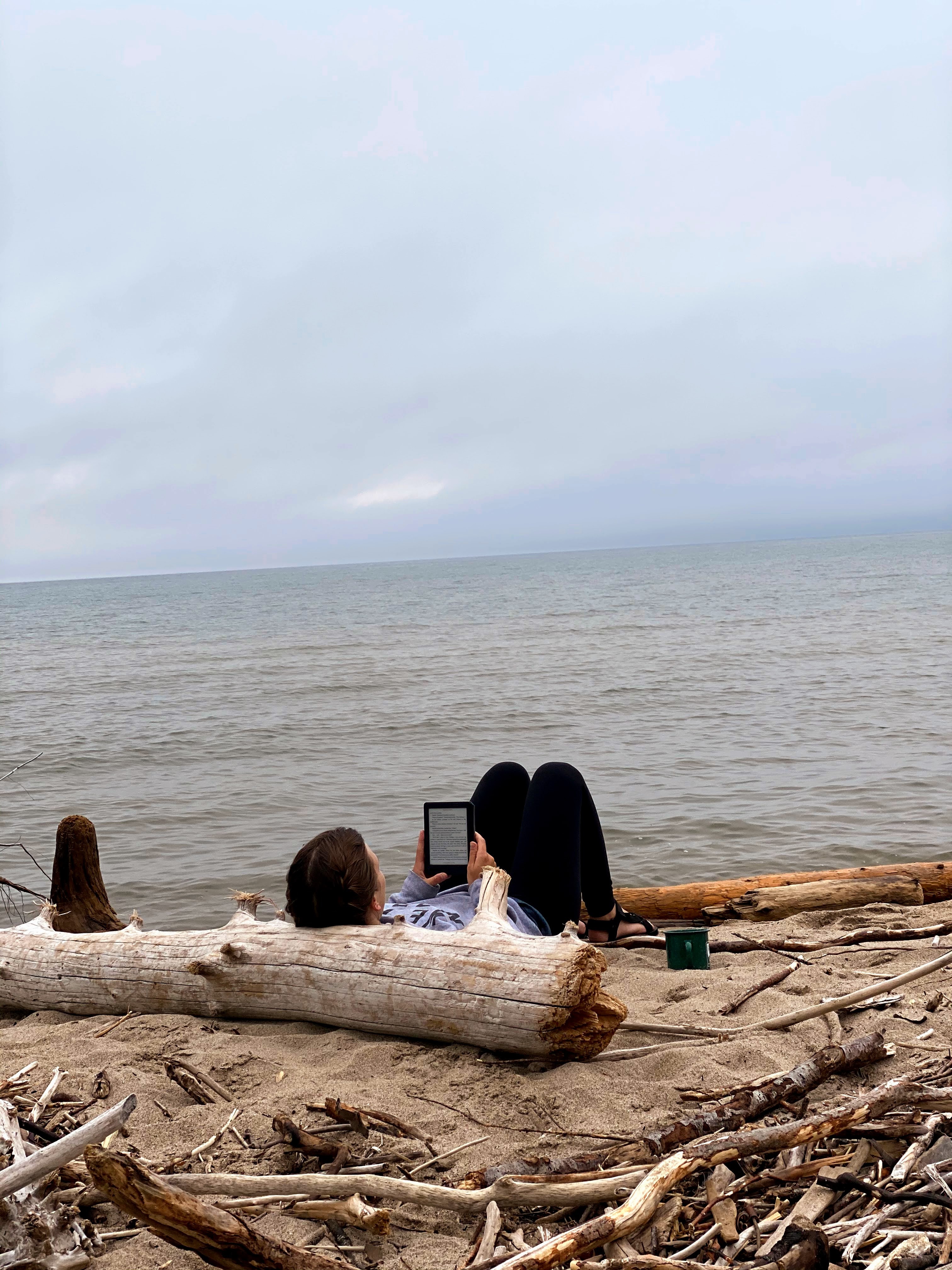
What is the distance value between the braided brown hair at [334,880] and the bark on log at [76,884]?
8.47 ft

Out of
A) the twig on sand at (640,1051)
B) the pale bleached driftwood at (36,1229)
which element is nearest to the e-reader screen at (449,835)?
the twig on sand at (640,1051)

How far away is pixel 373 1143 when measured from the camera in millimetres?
2805

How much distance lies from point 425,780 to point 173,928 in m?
4.64

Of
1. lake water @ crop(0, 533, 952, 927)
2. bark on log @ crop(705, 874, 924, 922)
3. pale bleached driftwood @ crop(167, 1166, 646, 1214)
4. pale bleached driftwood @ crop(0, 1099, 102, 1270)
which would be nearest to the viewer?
pale bleached driftwood @ crop(0, 1099, 102, 1270)

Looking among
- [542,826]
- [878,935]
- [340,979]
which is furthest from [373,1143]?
[878,935]

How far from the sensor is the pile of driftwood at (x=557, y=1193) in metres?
2.07

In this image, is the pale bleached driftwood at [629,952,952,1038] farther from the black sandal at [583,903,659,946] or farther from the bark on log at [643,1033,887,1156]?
the black sandal at [583,903,659,946]

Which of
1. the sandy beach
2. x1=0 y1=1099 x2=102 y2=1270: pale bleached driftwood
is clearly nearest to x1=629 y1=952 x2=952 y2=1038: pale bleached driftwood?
the sandy beach

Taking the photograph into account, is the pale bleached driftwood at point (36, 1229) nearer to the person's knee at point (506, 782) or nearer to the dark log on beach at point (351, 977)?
the dark log on beach at point (351, 977)

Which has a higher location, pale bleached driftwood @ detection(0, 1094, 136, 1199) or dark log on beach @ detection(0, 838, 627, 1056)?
pale bleached driftwood @ detection(0, 1094, 136, 1199)

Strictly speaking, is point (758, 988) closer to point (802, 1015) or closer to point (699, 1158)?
point (802, 1015)

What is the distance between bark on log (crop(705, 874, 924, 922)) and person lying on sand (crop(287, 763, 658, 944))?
0.90 m

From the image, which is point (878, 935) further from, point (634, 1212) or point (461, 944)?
point (634, 1212)

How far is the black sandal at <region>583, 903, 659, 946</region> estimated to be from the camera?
17.4 feet
